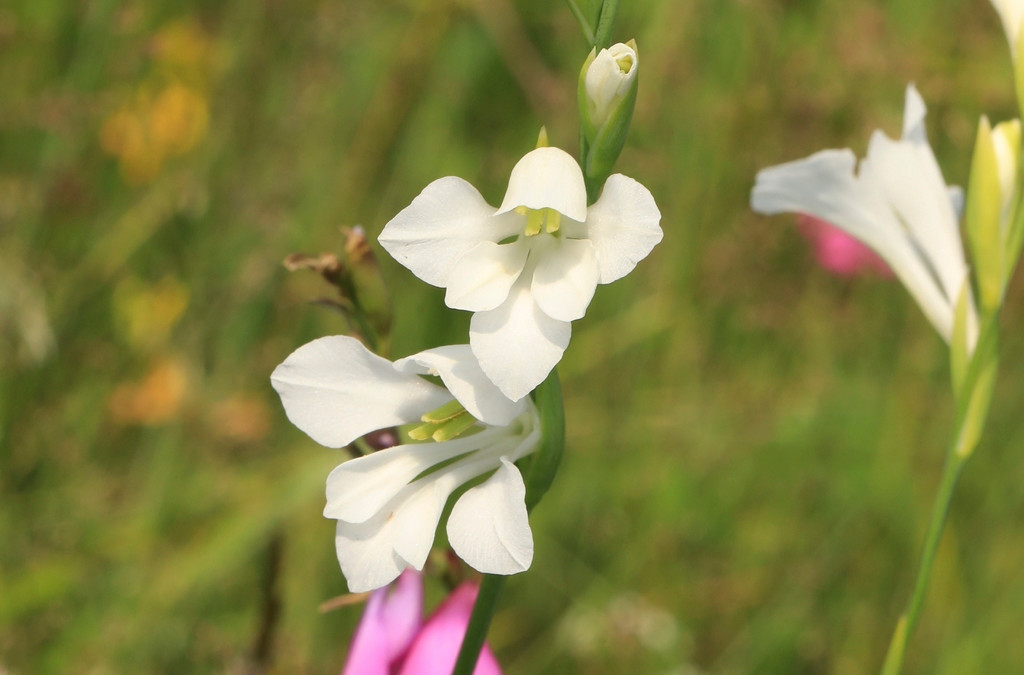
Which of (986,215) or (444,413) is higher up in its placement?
(444,413)

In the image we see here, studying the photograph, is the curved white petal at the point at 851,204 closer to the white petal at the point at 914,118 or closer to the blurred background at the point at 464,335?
the white petal at the point at 914,118

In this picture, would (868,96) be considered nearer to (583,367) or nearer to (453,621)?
(583,367)

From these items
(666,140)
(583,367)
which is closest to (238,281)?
(583,367)

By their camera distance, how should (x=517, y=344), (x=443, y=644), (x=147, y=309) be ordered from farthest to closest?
(x=147, y=309)
(x=443, y=644)
(x=517, y=344)

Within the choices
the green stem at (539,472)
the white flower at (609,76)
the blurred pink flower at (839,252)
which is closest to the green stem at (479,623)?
the green stem at (539,472)

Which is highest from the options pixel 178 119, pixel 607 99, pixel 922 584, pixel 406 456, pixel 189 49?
pixel 189 49

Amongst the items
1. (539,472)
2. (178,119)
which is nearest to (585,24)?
(539,472)

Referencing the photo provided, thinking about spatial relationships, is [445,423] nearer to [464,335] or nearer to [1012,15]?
[1012,15]

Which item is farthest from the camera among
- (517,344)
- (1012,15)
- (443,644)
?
(1012,15)
